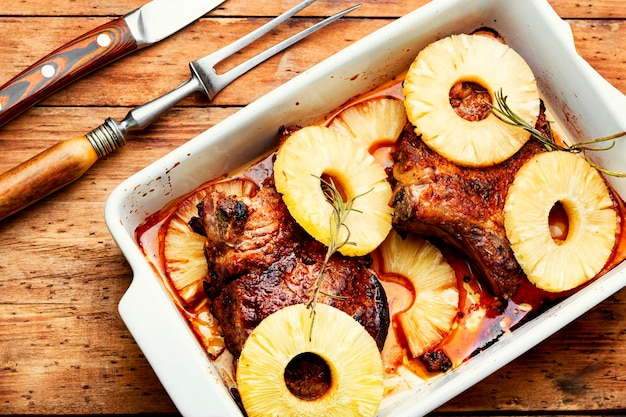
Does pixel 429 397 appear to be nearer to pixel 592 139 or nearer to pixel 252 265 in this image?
pixel 252 265

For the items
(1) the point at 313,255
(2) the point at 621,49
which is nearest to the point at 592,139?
(2) the point at 621,49

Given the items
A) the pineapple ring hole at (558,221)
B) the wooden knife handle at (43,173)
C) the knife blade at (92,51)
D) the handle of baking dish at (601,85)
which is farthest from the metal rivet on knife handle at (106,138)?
the pineapple ring hole at (558,221)

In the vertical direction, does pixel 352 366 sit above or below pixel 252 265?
below

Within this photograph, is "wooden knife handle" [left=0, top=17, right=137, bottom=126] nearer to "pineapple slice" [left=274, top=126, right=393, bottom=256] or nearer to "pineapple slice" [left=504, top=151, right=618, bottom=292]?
"pineapple slice" [left=274, top=126, right=393, bottom=256]

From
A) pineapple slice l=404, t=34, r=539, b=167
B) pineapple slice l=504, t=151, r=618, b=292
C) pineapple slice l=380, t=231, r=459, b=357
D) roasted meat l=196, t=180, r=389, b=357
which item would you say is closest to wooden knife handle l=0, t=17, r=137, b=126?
roasted meat l=196, t=180, r=389, b=357

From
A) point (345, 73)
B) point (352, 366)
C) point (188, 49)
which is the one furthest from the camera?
point (188, 49)

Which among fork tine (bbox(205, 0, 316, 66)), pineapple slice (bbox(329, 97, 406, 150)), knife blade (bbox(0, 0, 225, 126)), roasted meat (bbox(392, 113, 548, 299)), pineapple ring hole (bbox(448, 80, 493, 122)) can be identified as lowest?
roasted meat (bbox(392, 113, 548, 299))
